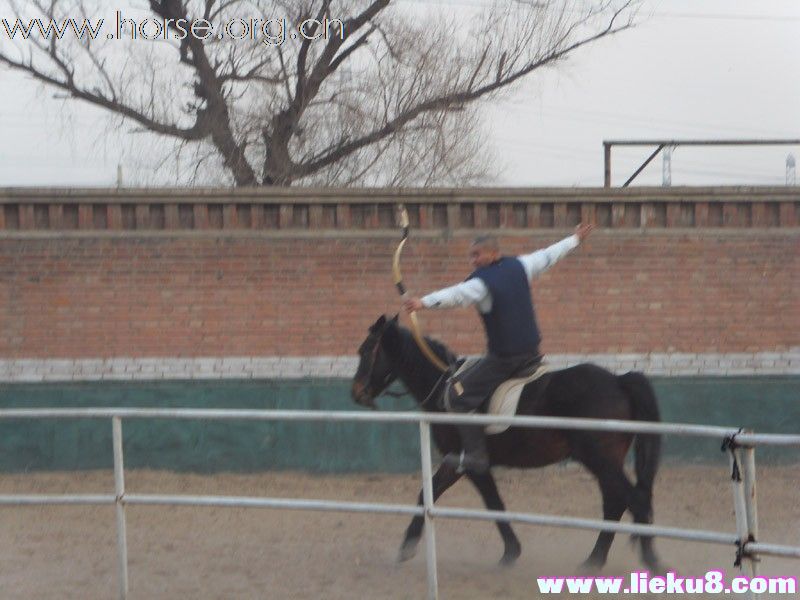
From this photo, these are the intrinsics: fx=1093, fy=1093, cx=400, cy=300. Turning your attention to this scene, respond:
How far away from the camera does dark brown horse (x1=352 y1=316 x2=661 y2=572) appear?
664 centimetres

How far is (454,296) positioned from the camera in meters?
6.45

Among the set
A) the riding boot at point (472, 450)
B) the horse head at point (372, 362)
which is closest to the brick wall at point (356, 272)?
the horse head at point (372, 362)

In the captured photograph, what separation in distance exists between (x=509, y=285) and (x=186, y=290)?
4.78 metres

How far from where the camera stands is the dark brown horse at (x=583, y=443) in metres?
6.64

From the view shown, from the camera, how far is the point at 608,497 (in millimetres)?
6699

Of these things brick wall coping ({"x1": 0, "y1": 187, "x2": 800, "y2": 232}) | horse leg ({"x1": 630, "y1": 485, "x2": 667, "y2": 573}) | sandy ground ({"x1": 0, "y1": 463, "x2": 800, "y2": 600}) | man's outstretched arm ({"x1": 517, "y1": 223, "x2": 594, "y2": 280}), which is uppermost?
brick wall coping ({"x1": 0, "y1": 187, "x2": 800, "y2": 232})

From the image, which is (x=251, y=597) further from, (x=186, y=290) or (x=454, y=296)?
(x=186, y=290)

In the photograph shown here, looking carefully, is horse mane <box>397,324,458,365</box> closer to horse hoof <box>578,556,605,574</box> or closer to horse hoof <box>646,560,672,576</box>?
horse hoof <box>578,556,605,574</box>

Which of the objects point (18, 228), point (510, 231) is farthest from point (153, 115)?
point (510, 231)

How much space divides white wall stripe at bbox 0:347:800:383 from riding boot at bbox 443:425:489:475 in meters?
3.91

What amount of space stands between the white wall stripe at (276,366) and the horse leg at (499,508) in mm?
3516

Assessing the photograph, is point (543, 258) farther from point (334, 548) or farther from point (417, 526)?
point (334, 548)

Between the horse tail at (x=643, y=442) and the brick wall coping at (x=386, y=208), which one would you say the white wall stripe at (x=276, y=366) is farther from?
the horse tail at (x=643, y=442)

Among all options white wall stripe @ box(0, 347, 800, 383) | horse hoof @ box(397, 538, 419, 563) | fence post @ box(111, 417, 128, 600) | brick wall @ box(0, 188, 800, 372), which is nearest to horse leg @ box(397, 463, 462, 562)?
horse hoof @ box(397, 538, 419, 563)
